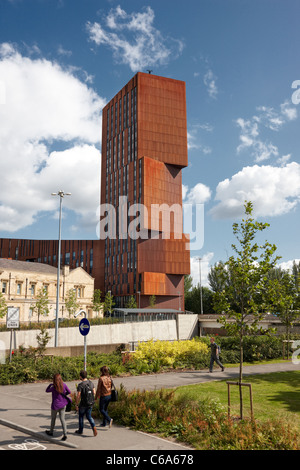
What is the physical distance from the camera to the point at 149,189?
80188 millimetres

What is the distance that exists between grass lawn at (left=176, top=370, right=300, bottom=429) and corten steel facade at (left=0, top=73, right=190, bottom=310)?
58.5m

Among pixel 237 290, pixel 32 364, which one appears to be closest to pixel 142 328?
pixel 32 364

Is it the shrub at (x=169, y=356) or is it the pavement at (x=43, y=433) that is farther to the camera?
the shrub at (x=169, y=356)

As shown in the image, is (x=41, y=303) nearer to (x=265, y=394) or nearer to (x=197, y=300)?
(x=265, y=394)

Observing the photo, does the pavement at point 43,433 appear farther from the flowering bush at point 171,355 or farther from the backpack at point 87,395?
the flowering bush at point 171,355

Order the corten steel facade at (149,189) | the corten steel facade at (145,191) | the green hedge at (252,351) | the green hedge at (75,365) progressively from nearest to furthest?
the green hedge at (75,365) → the green hedge at (252,351) → the corten steel facade at (149,189) → the corten steel facade at (145,191)

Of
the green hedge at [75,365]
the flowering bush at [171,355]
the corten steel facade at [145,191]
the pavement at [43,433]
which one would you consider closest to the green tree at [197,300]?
the corten steel facade at [145,191]

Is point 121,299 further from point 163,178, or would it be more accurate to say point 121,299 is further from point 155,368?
point 155,368

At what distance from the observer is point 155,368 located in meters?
20.7

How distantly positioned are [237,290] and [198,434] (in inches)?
172

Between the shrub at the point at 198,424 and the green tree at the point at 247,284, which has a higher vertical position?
the green tree at the point at 247,284

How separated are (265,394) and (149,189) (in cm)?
6735

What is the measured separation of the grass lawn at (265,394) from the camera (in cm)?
1159
